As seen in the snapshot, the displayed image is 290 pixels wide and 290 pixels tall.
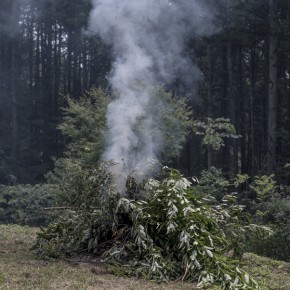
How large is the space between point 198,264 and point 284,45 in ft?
53.7

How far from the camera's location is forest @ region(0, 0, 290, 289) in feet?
19.0

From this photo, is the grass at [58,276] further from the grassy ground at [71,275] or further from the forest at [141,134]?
the forest at [141,134]

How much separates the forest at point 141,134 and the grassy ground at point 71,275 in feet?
1.01

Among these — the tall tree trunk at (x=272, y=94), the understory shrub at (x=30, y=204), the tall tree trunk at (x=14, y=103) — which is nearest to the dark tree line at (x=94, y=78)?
the tall tree trunk at (x=14, y=103)

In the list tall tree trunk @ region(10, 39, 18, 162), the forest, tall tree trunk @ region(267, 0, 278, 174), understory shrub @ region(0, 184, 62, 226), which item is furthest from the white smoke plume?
tall tree trunk @ region(10, 39, 18, 162)

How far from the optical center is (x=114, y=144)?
696cm

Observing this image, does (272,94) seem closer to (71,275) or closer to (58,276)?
(71,275)

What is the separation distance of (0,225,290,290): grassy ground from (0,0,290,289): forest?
0.31m

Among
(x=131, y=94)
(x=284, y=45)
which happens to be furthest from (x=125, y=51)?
(x=284, y=45)

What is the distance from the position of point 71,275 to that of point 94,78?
21688 millimetres

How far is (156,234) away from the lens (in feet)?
19.0

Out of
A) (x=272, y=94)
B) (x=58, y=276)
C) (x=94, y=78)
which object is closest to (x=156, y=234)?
(x=58, y=276)

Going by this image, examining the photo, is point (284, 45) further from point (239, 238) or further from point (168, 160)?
point (239, 238)

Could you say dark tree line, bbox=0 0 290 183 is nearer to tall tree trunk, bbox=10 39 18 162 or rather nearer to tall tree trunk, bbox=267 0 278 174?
tall tree trunk, bbox=10 39 18 162
